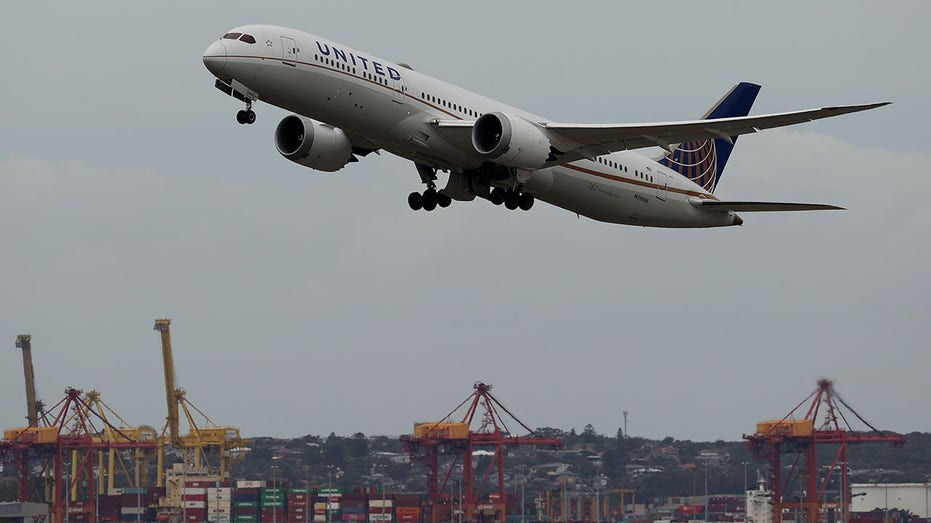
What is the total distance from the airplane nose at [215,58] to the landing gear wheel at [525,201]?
41.7 ft

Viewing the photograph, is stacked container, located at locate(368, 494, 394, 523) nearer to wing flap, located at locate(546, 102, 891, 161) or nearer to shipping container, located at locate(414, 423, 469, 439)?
shipping container, located at locate(414, 423, 469, 439)

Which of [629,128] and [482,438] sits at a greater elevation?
[629,128]

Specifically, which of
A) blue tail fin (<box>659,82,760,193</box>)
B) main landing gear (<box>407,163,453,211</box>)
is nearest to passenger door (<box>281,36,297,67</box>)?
main landing gear (<box>407,163,453,211</box>)

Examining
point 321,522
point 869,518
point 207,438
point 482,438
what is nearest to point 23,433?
point 207,438

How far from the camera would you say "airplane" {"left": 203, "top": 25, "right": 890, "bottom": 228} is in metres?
46.2

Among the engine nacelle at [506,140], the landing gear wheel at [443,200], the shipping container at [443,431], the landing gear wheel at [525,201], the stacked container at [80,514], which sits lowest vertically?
the stacked container at [80,514]

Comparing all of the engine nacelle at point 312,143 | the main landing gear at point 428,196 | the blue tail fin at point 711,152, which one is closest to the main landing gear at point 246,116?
the engine nacelle at point 312,143

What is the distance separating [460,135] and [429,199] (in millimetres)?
5623

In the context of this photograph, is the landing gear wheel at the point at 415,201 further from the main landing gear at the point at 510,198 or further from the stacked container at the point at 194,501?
the stacked container at the point at 194,501

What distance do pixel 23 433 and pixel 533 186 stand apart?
14372 centimetres

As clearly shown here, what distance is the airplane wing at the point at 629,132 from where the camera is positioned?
48562 millimetres

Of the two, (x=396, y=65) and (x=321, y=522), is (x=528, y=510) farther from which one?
(x=396, y=65)

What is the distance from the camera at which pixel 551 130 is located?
5172 centimetres

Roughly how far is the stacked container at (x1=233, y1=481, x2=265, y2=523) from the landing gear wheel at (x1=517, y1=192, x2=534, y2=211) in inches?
4940
